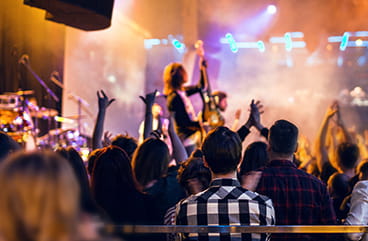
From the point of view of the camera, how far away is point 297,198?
2.36 m

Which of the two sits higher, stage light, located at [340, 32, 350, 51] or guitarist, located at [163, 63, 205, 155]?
stage light, located at [340, 32, 350, 51]

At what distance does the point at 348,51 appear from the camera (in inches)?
545

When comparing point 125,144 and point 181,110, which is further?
point 181,110

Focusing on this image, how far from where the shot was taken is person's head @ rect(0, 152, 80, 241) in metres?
0.95

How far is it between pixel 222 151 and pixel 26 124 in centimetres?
520

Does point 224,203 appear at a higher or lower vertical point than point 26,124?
lower

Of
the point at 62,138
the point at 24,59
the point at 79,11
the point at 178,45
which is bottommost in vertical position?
the point at 62,138

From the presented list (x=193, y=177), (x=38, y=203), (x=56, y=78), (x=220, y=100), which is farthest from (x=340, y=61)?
(x=38, y=203)

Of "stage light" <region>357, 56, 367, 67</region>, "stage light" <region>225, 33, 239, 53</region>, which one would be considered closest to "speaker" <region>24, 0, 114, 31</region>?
"stage light" <region>225, 33, 239, 53</region>

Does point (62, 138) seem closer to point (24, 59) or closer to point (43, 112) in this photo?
point (43, 112)

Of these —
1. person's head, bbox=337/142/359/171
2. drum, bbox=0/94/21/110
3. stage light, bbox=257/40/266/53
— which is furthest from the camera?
stage light, bbox=257/40/266/53

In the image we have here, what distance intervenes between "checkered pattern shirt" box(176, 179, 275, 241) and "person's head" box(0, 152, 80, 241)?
1.07m

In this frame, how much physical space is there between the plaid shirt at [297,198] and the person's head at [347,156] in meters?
1.33

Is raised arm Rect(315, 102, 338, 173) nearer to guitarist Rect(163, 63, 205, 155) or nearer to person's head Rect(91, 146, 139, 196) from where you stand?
guitarist Rect(163, 63, 205, 155)
